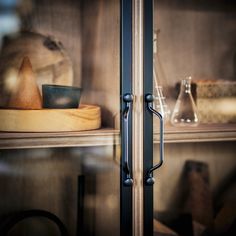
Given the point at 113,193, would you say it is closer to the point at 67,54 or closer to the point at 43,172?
the point at 43,172

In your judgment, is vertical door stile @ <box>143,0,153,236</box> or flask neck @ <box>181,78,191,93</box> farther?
flask neck @ <box>181,78,191,93</box>

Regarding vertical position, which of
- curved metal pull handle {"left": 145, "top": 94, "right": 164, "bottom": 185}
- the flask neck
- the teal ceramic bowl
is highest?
the flask neck

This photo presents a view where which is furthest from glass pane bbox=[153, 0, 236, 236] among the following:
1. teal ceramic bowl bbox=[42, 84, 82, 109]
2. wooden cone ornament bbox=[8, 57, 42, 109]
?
wooden cone ornament bbox=[8, 57, 42, 109]

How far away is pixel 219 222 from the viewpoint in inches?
45.1

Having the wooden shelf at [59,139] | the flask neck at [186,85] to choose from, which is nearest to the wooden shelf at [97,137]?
the wooden shelf at [59,139]

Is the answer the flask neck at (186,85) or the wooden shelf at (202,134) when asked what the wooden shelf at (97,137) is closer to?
the wooden shelf at (202,134)

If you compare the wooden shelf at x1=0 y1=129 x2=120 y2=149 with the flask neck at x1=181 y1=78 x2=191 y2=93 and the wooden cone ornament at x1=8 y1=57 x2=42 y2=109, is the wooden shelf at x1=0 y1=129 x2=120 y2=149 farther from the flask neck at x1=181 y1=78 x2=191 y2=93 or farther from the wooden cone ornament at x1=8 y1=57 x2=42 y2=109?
the flask neck at x1=181 y1=78 x2=191 y2=93

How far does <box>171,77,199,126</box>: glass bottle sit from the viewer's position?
1.09 metres

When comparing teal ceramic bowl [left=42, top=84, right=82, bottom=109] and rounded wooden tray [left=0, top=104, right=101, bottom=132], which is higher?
teal ceramic bowl [left=42, top=84, right=82, bottom=109]

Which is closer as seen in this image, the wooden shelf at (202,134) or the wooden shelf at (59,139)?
the wooden shelf at (59,139)

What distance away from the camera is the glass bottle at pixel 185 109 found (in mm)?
1094

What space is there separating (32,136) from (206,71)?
0.58 meters

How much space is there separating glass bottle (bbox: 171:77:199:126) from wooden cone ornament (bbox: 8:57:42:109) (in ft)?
1.32

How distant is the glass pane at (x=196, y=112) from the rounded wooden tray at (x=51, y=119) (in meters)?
0.21
